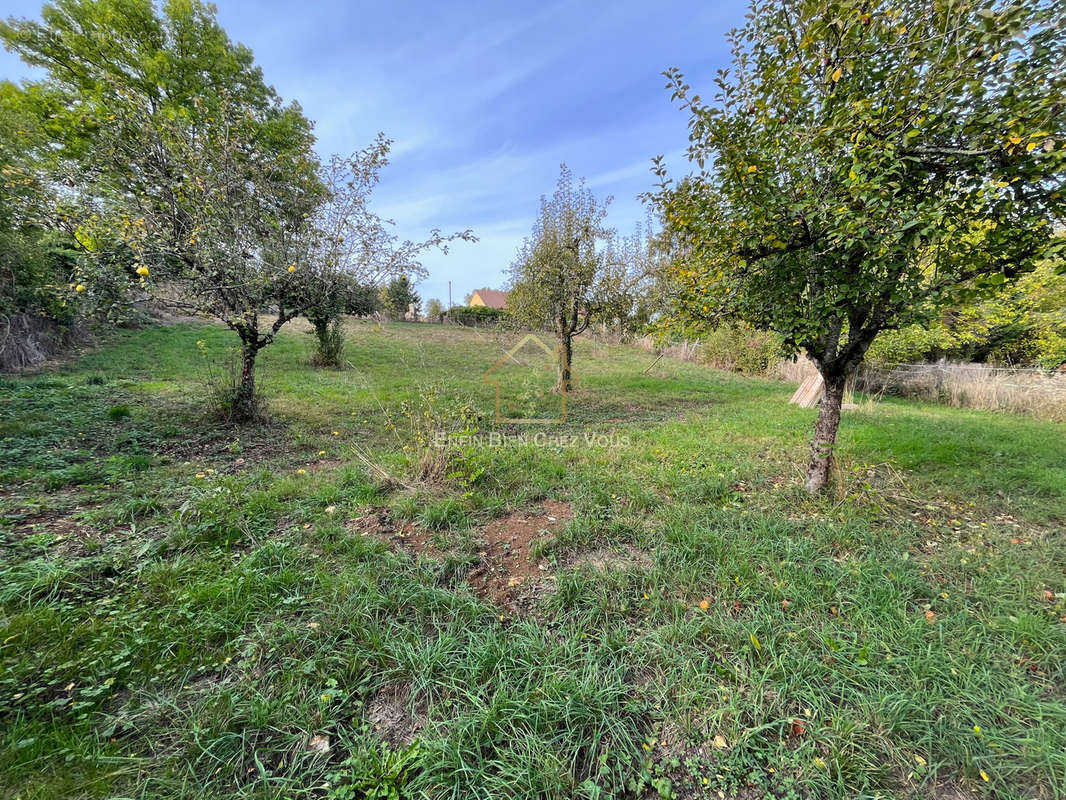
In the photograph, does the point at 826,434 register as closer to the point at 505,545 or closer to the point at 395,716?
the point at 505,545

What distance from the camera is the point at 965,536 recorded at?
3.00 metres

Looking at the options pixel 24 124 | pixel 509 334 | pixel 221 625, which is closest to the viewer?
pixel 221 625

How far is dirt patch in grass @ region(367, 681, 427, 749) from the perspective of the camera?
4.91 ft

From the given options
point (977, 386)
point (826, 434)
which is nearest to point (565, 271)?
point (826, 434)

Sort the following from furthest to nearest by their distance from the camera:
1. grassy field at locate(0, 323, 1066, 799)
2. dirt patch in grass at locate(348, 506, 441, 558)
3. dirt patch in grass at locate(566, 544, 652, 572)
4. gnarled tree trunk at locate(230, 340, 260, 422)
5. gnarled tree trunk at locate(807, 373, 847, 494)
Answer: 1. gnarled tree trunk at locate(230, 340, 260, 422)
2. gnarled tree trunk at locate(807, 373, 847, 494)
3. dirt patch in grass at locate(348, 506, 441, 558)
4. dirt patch in grass at locate(566, 544, 652, 572)
5. grassy field at locate(0, 323, 1066, 799)

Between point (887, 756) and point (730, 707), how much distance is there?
1.88 ft

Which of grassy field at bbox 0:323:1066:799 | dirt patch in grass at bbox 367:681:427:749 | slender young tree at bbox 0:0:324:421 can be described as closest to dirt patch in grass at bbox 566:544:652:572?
grassy field at bbox 0:323:1066:799

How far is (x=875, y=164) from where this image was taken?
2.17 m

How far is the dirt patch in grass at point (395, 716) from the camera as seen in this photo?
1.50 metres

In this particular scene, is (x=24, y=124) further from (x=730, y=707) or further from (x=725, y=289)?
(x=730, y=707)

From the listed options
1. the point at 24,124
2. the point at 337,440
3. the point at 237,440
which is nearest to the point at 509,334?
the point at 337,440

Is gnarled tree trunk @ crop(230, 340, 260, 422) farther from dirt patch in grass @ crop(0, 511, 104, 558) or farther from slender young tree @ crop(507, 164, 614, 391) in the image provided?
slender young tree @ crop(507, 164, 614, 391)
